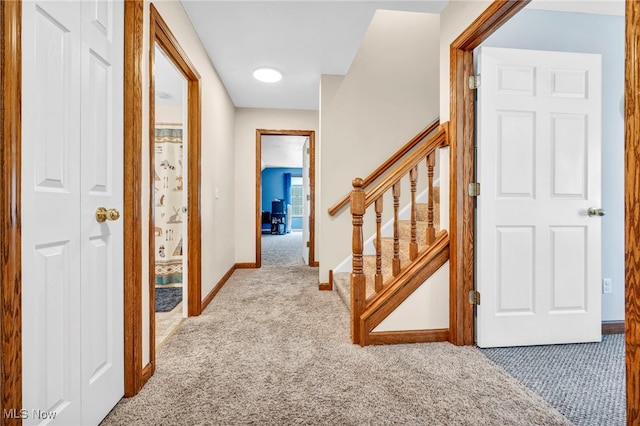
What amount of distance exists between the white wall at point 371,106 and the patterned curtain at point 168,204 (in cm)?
A: 152

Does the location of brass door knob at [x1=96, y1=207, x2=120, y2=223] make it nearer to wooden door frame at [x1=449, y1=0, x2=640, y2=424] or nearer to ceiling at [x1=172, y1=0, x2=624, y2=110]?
ceiling at [x1=172, y1=0, x2=624, y2=110]

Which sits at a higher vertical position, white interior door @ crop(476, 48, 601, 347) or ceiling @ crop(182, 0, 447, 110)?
ceiling @ crop(182, 0, 447, 110)

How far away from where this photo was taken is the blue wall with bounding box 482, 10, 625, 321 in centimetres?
216

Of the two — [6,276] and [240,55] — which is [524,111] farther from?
[6,276]

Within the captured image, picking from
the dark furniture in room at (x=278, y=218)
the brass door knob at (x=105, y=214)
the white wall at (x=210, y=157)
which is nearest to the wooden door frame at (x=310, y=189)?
the white wall at (x=210, y=157)

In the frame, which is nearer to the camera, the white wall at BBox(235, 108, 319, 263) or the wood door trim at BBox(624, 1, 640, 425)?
the wood door trim at BBox(624, 1, 640, 425)

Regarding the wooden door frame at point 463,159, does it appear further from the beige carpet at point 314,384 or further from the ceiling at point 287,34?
the ceiling at point 287,34

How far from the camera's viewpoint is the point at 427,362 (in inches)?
67.1

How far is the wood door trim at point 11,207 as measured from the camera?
81 cm

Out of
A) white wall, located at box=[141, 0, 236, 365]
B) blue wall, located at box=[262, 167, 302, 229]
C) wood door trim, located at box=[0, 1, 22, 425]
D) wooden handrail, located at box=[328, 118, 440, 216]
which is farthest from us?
blue wall, located at box=[262, 167, 302, 229]

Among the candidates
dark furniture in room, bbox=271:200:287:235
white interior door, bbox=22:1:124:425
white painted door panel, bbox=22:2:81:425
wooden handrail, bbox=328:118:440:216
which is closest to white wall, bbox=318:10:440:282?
wooden handrail, bbox=328:118:440:216

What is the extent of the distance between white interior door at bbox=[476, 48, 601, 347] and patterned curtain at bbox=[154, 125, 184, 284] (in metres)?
2.83

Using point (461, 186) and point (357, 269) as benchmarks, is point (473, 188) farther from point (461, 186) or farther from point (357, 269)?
point (357, 269)

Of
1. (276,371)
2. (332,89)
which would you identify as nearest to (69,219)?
(276,371)
